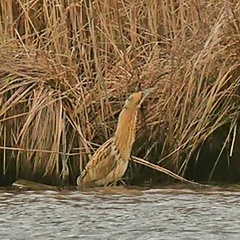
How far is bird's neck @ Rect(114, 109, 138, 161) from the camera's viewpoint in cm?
355

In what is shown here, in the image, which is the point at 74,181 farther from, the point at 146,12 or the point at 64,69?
the point at 146,12

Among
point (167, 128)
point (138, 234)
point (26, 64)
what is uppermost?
point (26, 64)

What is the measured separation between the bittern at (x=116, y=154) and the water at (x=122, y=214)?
19cm

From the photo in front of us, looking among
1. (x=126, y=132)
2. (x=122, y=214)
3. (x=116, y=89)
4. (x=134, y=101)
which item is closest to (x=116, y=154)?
(x=126, y=132)

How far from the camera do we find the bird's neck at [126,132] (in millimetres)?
3553

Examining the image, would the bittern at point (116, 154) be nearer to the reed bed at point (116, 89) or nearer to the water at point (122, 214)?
the reed bed at point (116, 89)

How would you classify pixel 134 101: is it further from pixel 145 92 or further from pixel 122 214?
pixel 122 214

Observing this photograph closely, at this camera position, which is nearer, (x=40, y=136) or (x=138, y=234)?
(x=138, y=234)

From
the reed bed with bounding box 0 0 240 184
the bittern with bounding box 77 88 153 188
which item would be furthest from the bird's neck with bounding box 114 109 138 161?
the reed bed with bounding box 0 0 240 184

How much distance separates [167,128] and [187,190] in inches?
18.4

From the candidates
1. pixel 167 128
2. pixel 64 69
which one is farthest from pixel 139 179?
pixel 64 69

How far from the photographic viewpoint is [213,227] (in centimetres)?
259

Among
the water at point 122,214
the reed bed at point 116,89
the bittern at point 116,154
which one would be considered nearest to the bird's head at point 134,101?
the bittern at point 116,154

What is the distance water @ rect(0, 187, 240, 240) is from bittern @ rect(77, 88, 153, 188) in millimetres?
190
